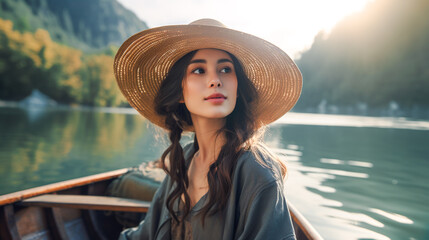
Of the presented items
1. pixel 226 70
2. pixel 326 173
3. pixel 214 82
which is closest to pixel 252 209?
pixel 214 82

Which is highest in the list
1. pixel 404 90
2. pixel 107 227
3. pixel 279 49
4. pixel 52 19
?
pixel 52 19

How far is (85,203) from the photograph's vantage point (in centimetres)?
251

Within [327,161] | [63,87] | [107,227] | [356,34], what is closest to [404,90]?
[356,34]

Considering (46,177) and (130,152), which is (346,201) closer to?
(46,177)

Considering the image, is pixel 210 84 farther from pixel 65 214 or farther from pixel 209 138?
pixel 65 214

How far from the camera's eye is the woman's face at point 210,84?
4.84 feet

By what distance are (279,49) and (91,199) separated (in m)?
2.16

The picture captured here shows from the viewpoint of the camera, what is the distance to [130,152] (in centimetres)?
1189

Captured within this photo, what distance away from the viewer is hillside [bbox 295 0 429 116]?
61.8m

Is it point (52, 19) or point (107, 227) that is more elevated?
point (52, 19)

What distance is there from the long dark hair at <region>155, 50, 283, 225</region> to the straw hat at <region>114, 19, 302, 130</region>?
7 centimetres

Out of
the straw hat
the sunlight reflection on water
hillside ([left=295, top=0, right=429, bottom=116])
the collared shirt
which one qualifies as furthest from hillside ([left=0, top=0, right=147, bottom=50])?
the collared shirt

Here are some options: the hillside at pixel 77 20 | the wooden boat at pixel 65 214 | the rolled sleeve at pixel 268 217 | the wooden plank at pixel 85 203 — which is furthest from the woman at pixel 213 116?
the hillside at pixel 77 20

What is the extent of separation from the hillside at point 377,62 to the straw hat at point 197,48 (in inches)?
2572
